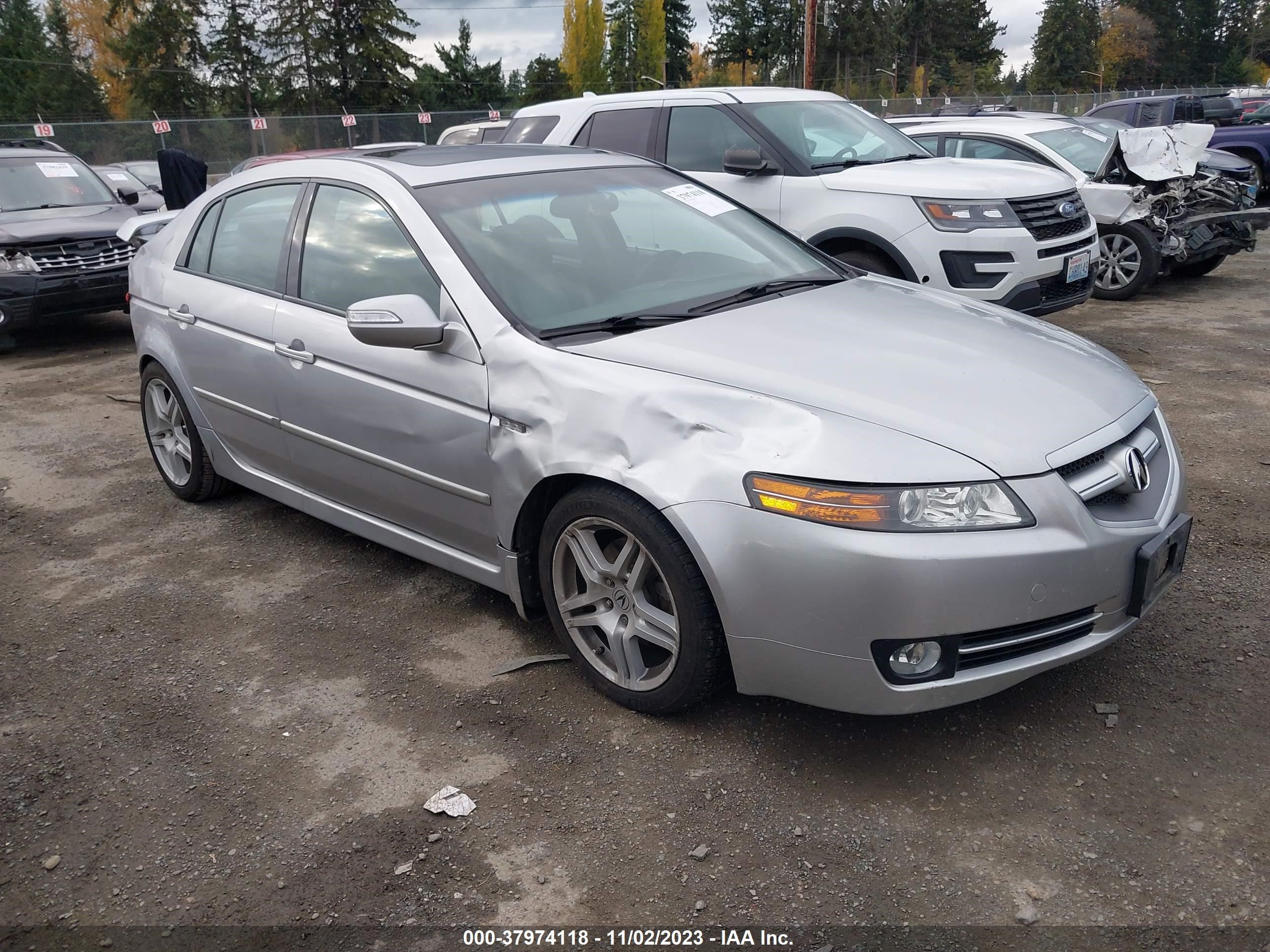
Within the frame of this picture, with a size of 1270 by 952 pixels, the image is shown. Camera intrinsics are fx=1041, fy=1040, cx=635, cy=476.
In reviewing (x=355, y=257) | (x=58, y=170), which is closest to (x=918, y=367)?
(x=355, y=257)

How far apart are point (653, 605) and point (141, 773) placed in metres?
1.57

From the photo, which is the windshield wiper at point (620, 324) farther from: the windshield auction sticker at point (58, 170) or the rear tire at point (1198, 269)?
the windshield auction sticker at point (58, 170)

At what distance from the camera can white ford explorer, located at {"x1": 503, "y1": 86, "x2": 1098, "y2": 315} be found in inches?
264

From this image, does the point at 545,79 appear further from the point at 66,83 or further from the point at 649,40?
the point at 66,83

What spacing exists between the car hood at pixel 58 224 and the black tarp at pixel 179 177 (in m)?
1.63

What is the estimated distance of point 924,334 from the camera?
3.38m

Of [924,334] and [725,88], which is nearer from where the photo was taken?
[924,334]

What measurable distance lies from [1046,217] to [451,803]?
5969mm

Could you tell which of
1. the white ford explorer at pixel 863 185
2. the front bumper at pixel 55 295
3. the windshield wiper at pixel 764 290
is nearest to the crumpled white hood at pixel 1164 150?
the white ford explorer at pixel 863 185

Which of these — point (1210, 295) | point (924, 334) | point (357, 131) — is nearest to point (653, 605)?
point (924, 334)

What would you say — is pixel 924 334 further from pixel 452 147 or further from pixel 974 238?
pixel 974 238

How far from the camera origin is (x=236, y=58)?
51.8 metres

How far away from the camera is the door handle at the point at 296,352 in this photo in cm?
389

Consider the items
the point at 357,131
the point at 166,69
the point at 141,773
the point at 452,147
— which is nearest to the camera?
the point at 141,773
